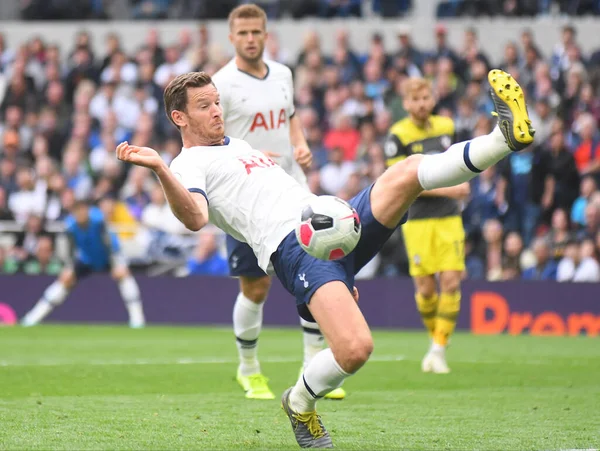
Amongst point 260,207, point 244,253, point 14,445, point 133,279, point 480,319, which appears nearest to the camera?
point 14,445

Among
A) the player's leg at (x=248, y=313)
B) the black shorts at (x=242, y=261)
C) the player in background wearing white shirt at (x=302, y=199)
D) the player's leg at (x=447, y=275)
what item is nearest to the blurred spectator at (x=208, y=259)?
the player's leg at (x=447, y=275)

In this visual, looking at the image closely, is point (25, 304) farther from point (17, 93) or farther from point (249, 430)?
point (249, 430)

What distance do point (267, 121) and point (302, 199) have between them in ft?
8.44

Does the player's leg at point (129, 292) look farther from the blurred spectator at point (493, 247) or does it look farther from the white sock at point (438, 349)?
the white sock at point (438, 349)

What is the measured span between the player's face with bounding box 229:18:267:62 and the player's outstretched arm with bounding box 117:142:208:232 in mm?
2983

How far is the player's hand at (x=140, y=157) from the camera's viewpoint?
18.0 ft

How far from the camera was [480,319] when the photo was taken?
15.4 metres

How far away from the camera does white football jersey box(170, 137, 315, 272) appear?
5922 mm

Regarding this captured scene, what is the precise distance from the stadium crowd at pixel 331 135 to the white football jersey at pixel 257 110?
752cm

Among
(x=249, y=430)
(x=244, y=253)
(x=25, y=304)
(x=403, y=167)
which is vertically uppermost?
(x=403, y=167)

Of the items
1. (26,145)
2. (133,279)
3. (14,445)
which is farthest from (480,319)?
(14,445)

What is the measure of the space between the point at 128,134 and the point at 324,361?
1480cm

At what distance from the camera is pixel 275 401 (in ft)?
25.2

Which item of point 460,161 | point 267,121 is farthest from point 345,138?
point 460,161
